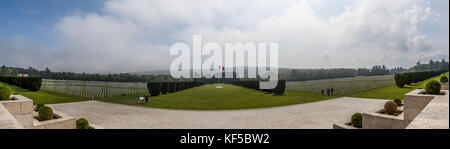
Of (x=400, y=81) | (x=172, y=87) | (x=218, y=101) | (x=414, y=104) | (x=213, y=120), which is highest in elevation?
(x=400, y=81)

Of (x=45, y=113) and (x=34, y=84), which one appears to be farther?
(x=34, y=84)

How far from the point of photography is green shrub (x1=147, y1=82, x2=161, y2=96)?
20062 mm

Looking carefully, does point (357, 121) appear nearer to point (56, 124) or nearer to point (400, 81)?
point (56, 124)

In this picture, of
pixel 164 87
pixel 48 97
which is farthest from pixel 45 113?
pixel 164 87

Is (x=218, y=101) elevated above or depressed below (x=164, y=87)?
below

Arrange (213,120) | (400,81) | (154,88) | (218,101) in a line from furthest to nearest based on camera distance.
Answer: (154,88) → (400,81) → (218,101) → (213,120)

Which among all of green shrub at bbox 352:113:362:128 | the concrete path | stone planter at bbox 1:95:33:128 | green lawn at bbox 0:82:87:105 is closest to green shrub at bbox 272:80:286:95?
the concrete path

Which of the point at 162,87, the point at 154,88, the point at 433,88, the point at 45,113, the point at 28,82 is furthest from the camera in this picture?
the point at 162,87

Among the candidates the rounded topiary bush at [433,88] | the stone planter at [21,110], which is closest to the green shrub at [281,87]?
the rounded topiary bush at [433,88]

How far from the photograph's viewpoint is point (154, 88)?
2039 centimetres

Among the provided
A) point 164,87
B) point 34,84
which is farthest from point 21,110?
point 164,87

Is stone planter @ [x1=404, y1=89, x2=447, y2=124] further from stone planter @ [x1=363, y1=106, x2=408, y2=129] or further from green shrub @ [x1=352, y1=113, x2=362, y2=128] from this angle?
green shrub @ [x1=352, y1=113, x2=362, y2=128]
